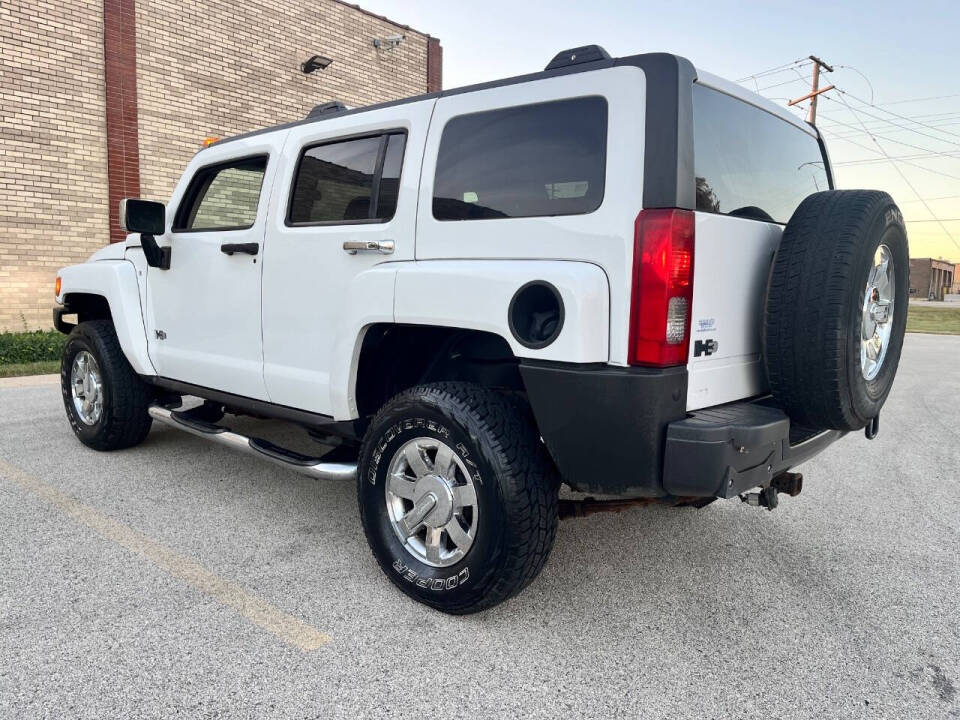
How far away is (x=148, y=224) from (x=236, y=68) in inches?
402

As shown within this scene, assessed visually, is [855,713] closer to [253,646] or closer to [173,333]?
[253,646]

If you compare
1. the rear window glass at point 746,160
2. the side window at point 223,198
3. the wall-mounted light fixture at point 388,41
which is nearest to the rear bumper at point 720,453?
the rear window glass at point 746,160

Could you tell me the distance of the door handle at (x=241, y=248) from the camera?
12.4ft

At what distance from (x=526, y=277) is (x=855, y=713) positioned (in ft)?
5.73

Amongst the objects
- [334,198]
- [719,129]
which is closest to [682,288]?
[719,129]

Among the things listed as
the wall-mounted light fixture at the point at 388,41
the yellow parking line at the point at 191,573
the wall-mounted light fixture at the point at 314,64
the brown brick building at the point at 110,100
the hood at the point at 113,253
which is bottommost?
the yellow parking line at the point at 191,573

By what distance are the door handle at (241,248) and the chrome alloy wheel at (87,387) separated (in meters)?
1.70

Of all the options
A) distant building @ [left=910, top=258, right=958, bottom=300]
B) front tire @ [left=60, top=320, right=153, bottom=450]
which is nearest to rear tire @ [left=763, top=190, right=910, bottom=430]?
front tire @ [left=60, top=320, right=153, bottom=450]

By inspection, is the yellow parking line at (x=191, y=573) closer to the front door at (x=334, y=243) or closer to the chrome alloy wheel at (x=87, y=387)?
the chrome alloy wheel at (x=87, y=387)

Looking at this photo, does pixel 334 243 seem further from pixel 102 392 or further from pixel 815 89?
pixel 815 89

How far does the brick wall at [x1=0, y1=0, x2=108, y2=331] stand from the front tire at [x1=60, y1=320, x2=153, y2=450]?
23.3 feet

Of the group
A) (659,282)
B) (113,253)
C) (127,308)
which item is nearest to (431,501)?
(659,282)

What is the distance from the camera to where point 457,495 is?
2844 millimetres

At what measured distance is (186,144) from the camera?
12609 mm
